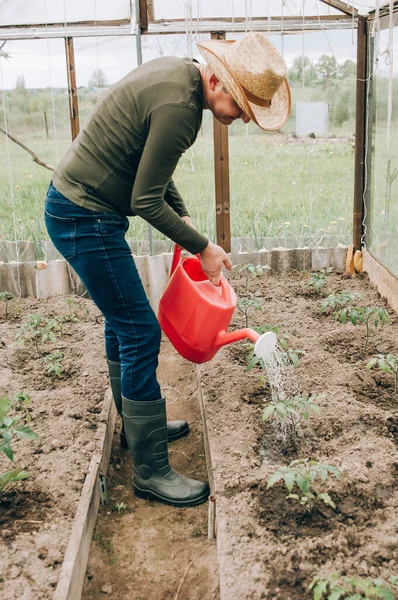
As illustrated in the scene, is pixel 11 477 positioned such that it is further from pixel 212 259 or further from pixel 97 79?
pixel 97 79

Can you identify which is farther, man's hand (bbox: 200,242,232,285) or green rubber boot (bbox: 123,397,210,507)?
green rubber boot (bbox: 123,397,210,507)

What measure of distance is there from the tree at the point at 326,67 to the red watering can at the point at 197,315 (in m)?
2.55

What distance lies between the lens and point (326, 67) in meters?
4.47

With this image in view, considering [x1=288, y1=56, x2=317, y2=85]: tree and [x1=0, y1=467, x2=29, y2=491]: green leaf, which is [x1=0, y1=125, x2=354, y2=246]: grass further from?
[x1=0, y1=467, x2=29, y2=491]: green leaf

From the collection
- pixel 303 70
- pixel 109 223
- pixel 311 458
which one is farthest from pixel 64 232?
pixel 303 70

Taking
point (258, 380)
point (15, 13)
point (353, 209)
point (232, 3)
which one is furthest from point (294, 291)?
point (15, 13)

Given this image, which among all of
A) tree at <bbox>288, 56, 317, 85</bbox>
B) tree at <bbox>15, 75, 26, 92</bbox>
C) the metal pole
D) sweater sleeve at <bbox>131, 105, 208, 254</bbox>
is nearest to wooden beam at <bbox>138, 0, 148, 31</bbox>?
the metal pole

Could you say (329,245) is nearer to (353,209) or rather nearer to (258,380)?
(353,209)

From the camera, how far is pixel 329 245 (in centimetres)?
483

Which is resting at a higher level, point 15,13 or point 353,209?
point 15,13

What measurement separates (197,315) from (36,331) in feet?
4.55

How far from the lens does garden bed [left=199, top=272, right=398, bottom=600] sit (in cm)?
182

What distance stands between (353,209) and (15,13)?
2.57 meters

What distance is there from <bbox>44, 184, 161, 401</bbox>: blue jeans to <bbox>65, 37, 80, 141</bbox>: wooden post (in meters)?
2.35
